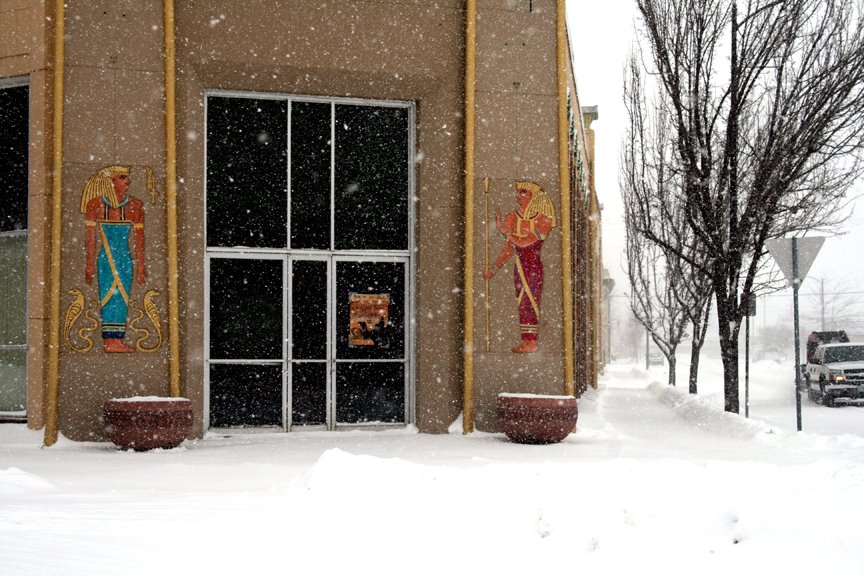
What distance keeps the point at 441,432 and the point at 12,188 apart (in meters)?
6.84

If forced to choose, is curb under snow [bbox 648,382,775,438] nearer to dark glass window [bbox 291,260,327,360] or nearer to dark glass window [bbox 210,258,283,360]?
dark glass window [bbox 291,260,327,360]

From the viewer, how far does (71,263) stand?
10891 millimetres

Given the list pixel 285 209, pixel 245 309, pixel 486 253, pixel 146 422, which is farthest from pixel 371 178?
pixel 146 422

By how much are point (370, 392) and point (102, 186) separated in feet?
15.1

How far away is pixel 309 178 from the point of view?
1192 cm

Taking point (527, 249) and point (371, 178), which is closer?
point (527, 249)

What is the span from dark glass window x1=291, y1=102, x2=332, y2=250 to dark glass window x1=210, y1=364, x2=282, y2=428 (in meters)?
1.87

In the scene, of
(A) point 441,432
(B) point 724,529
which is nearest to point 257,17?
A: (A) point 441,432

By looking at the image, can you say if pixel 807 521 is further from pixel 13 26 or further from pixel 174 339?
pixel 13 26

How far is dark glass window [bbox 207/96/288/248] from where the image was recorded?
11.7m

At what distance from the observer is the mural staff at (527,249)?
11820mm

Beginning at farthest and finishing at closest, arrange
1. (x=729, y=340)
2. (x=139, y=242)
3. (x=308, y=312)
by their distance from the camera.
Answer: (x=729, y=340), (x=308, y=312), (x=139, y=242)

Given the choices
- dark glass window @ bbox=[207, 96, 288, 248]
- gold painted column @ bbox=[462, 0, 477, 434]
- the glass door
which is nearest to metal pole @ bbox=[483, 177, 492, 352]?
gold painted column @ bbox=[462, 0, 477, 434]

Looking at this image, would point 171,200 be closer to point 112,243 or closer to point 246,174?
point 112,243
